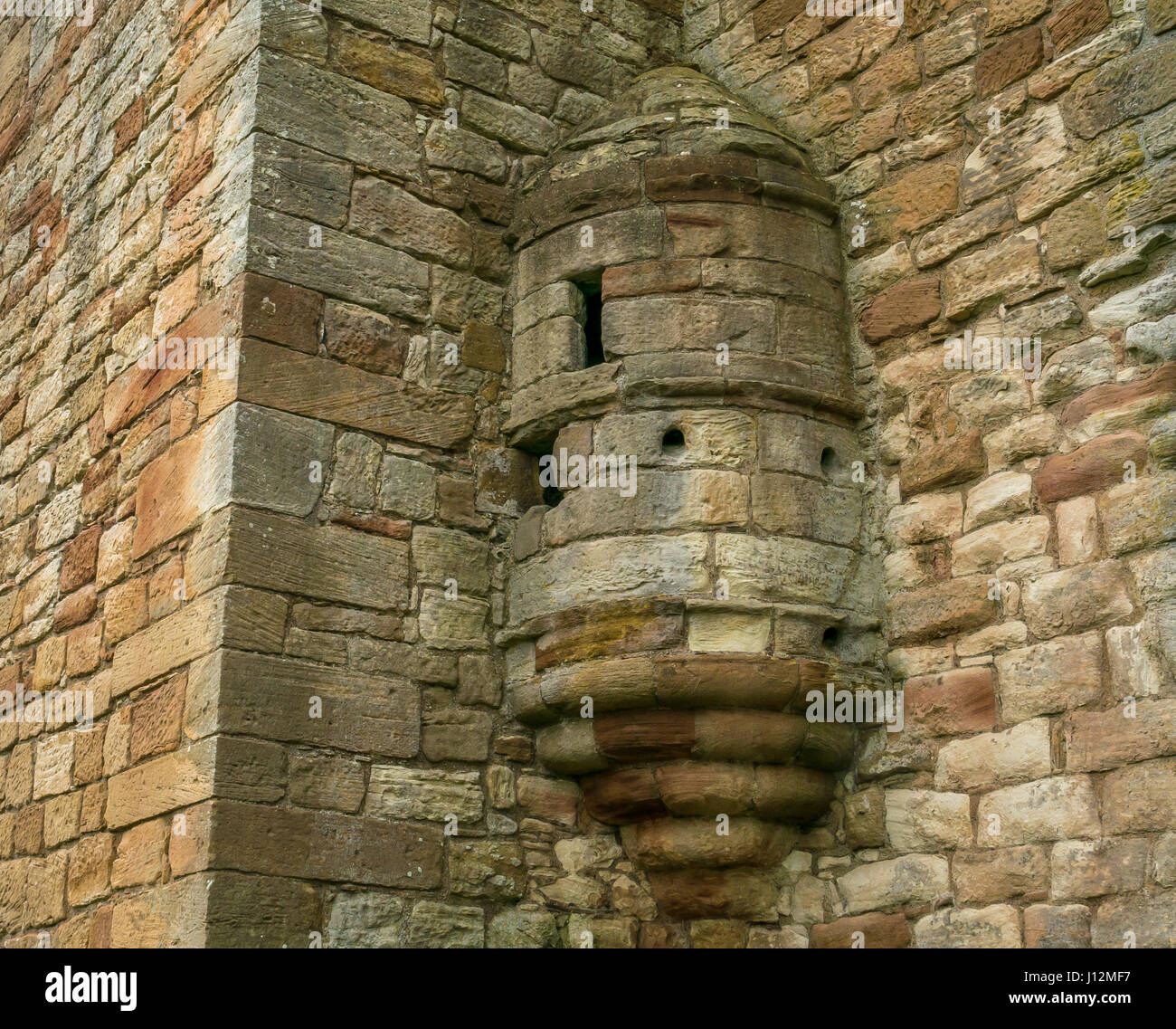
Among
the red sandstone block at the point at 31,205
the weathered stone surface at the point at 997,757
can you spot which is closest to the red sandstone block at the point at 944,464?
the weathered stone surface at the point at 997,757

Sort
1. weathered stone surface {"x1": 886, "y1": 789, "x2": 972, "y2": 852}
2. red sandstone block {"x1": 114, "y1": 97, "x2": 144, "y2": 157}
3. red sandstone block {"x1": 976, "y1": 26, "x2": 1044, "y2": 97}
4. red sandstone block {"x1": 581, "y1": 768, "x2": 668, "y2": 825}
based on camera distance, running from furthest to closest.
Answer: red sandstone block {"x1": 114, "y1": 97, "x2": 144, "y2": 157}, red sandstone block {"x1": 976, "y1": 26, "x2": 1044, "y2": 97}, red sandstone block {"x1": 581, "y1": 768, "x2": 668, "y2": 825}, weathered stone surface {"x1": 886, "y1": 789, "x2": 972, "y2": 852}

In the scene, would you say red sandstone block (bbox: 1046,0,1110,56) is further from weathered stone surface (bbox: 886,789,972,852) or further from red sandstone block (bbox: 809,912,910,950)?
red sandstone block (bbox: 809,912,910,950)

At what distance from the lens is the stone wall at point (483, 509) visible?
409 centimetres

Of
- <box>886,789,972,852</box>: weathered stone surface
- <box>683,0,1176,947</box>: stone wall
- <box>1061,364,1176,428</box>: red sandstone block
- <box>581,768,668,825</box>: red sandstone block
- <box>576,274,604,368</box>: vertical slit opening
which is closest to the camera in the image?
<box>683,0,1176,947</box>: stone wall

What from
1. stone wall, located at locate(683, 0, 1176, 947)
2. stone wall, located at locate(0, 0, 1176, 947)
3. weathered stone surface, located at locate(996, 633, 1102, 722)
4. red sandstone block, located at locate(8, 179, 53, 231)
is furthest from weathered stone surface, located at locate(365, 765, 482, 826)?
red sandstone block, located at locate(8, 179, 53, 231)

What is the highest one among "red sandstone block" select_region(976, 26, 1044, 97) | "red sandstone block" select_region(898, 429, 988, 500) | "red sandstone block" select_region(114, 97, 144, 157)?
"red sandstone block" select_region(114, 97, 144, 157)

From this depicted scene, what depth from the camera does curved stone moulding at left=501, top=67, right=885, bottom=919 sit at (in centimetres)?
439

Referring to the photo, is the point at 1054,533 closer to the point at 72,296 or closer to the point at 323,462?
the point at 323,462

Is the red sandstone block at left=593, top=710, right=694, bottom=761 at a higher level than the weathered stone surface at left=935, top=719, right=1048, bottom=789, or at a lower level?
higher

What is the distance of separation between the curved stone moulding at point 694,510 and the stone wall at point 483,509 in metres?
0.07

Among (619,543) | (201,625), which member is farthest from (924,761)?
(201,625)

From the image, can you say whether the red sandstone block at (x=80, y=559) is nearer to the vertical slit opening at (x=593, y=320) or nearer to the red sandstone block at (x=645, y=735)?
the vertical slit opening at (x=593, y=320)

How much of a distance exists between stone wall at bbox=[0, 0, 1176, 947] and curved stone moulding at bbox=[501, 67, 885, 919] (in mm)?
69

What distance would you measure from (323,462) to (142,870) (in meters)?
1.34
